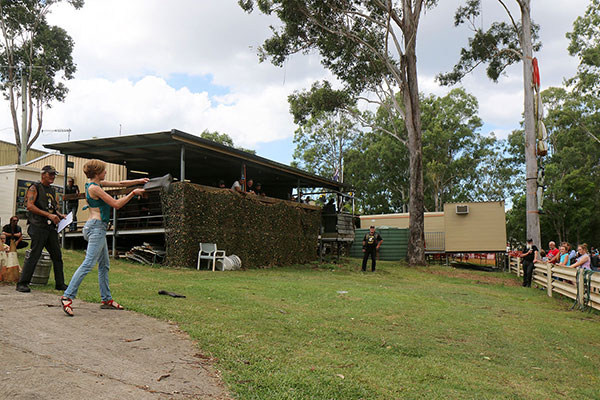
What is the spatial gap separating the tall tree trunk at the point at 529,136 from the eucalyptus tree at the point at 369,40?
435 cm

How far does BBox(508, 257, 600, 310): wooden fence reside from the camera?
9.38m

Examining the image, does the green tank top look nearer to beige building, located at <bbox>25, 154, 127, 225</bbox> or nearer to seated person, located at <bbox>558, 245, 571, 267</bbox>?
seated person, located at <bbox>558, 245, 571, 267</bbox>

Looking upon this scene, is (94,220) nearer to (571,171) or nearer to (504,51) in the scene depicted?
(504,51)

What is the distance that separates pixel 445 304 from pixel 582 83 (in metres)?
24.9

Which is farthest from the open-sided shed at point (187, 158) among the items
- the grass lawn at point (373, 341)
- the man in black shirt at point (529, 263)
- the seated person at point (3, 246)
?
the man in black shirt at point (529, 263)

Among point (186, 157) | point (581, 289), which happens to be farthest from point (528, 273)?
point (186, 157)

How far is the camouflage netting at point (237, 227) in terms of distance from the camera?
1318 cm

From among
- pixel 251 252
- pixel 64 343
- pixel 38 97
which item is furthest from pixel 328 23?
pixel 64 343

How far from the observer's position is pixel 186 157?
57.2ft

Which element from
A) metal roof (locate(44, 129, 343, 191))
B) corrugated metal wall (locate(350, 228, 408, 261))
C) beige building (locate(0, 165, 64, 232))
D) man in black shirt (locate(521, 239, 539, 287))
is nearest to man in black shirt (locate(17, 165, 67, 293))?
metal roof (locate(44, 129, 343, 191))

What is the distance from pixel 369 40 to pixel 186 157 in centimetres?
1176

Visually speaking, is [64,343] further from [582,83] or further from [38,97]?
[582,83]

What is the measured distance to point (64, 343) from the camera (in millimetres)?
4117

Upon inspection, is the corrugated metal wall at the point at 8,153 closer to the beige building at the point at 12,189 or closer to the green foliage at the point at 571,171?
the beige building at the point at 12,189
